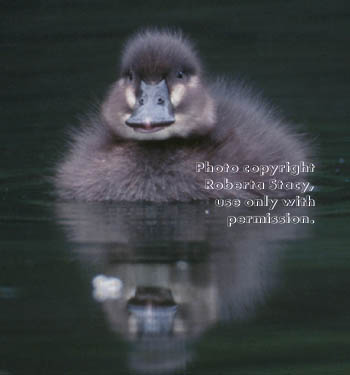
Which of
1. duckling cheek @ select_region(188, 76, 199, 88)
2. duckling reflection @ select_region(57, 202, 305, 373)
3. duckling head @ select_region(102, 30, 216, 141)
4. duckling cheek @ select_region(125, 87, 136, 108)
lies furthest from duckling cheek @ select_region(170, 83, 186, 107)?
duckling reflection @ select_region(57, 202, 305, 373)

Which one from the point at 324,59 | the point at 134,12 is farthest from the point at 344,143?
the point at 134,12

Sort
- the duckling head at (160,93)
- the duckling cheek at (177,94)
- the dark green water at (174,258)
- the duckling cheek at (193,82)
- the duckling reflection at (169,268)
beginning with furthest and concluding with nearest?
the duckling cheek at (193,82) < the duckling cheek at (177,94) < the duckling head at (160,93) < the duckling reflection at (169,268) < the dark green water at (174,258)

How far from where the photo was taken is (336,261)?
6336mm

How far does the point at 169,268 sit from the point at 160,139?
1966mm

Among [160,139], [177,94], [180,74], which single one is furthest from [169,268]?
[180,74]

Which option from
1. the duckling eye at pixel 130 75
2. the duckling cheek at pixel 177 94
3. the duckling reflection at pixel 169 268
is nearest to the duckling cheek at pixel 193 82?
the duckling cheek at pixel 177 94

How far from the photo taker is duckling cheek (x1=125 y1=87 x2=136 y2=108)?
27.0ft

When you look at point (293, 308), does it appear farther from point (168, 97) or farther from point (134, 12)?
point (134, 12)

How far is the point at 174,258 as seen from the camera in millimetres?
6402

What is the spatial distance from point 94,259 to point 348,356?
6.38ft

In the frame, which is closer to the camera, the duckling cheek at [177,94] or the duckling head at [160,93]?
the duckling head at [160,93]

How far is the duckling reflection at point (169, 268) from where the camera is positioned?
16.6ft

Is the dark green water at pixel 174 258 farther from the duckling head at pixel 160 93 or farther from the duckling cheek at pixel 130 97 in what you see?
the duckling cheek at pixel 130 97

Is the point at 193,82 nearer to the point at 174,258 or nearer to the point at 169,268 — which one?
the point at 174,258
